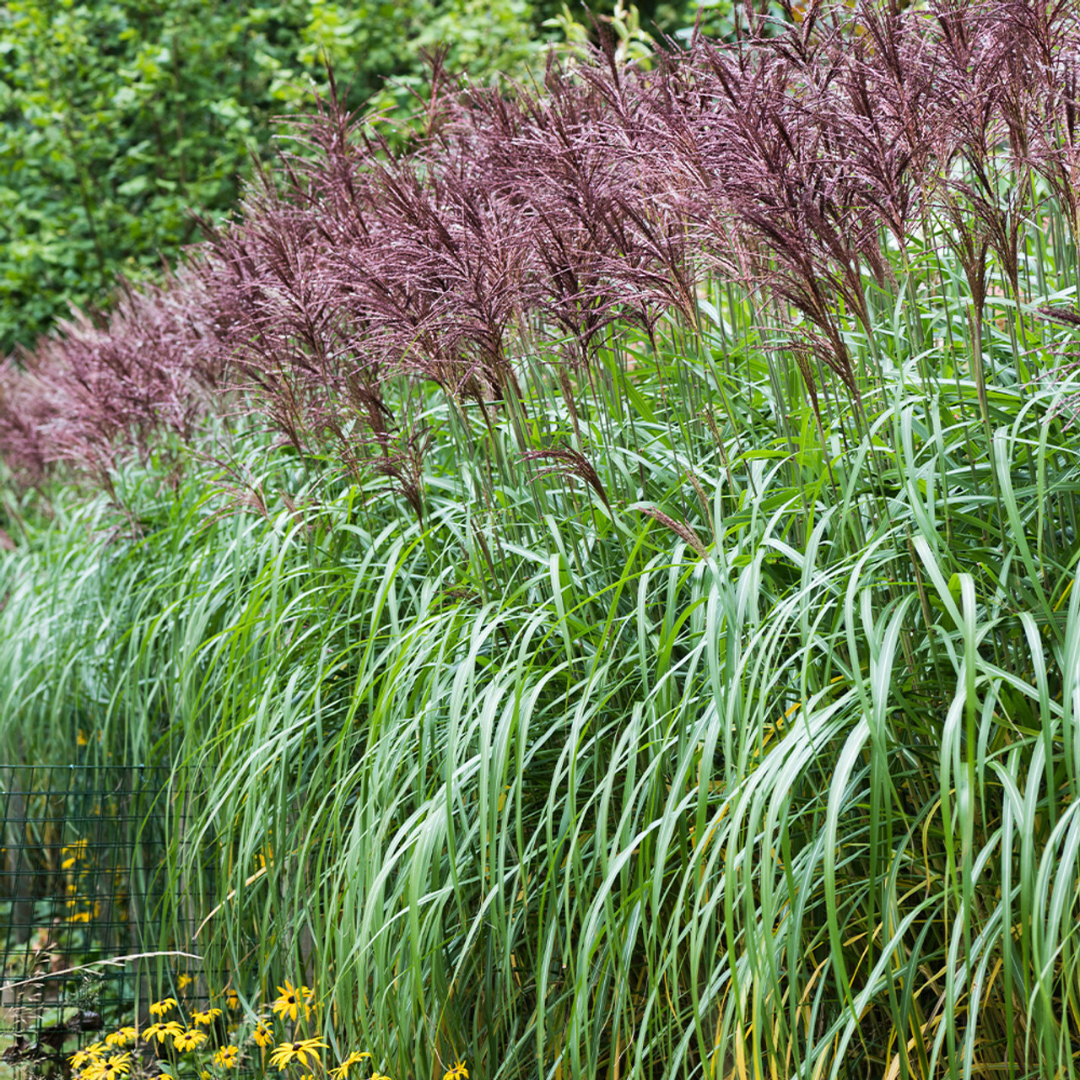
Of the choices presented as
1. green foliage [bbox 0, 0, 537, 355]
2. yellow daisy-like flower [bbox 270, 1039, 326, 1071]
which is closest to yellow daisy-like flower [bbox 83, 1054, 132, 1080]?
yellow daisy-like flower [bbox 270, 1039, 326, 1071]

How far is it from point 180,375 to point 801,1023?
10.8 ft

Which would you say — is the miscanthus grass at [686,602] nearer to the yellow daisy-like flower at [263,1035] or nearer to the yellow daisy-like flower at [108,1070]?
the yellow daisy-like flower at [263,1035]

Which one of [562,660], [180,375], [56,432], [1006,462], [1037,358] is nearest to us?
[1006,462]

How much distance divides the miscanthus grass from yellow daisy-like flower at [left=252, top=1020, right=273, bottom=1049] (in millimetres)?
142

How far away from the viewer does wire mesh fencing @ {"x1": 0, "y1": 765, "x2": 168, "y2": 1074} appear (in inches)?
124

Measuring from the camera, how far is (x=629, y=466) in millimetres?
2797

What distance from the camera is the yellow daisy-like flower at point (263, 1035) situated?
8.61 feet

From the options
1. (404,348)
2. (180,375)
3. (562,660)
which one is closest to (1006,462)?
(562,660)

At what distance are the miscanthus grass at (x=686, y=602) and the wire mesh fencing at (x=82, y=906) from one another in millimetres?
236

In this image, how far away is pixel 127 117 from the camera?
1054 cm

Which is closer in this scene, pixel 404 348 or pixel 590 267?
pixel 590 267

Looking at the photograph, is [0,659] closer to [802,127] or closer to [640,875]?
[640,875]

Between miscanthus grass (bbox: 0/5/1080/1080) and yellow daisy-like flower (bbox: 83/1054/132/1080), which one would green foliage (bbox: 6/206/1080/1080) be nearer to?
miscanthus grass (bbox: 0/5/1080/1080)

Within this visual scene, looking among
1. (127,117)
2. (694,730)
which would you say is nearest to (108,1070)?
(694,730)
